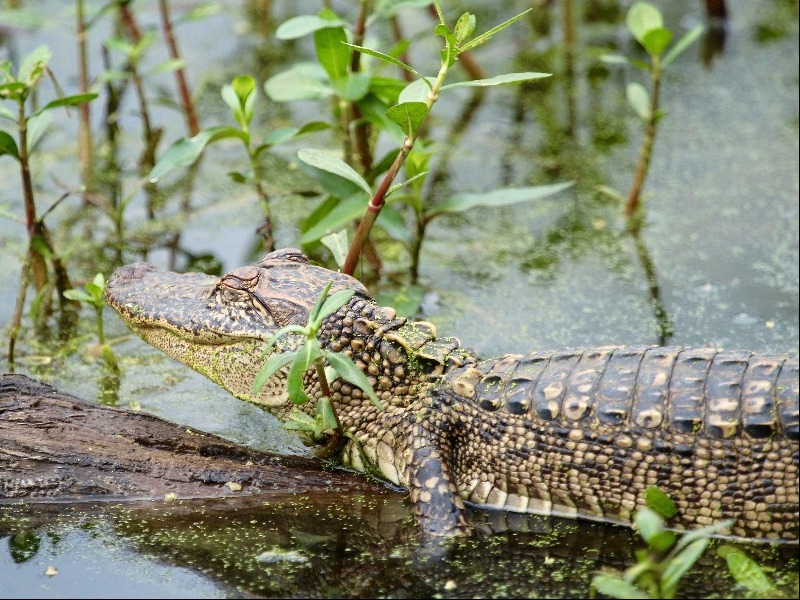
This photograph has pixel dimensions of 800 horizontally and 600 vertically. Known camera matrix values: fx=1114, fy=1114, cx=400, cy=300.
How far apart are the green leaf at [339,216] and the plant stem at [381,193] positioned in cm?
32

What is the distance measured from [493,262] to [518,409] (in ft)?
6.52

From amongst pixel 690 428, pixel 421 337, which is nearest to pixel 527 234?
pixel 421 337

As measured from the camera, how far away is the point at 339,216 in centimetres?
474

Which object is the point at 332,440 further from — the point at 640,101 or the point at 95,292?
the point at 640,101

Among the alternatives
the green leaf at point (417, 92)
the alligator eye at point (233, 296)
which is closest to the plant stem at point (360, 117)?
the green leaf at point (417, 92)

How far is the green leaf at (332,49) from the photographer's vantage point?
489 cm

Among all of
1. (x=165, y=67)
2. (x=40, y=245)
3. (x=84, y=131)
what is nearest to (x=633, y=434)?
(x=40, y=245)

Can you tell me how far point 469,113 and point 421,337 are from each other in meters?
3.62

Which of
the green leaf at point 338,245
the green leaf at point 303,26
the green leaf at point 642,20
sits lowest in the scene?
the green leaf at point 338,245

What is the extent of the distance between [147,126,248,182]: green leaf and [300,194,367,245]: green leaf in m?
0.49

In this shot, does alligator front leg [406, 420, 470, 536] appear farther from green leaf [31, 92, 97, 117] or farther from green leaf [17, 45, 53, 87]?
green leaf [17, 45, 53, 87]

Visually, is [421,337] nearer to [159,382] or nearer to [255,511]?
[255,511]

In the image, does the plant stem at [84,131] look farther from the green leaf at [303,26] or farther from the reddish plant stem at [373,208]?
the reddish plant stem at [373,208]

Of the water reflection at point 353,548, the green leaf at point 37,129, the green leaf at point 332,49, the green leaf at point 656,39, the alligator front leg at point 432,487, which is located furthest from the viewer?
the green leaf at point 656,39
